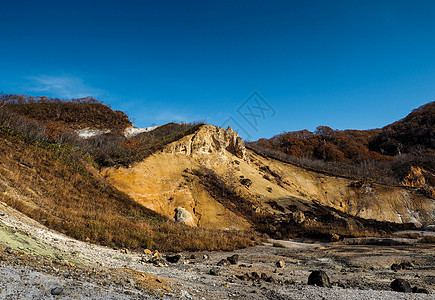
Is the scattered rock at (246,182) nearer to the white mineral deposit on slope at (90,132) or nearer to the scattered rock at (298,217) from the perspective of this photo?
the scattered rock at (298,217)

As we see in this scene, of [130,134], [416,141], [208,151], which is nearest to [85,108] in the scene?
[130,134]

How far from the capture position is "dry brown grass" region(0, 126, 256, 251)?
9.62 metres

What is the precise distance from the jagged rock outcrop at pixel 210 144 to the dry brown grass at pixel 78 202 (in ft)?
28.9

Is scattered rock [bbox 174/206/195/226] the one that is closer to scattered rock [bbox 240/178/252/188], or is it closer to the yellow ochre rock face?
the yellow ochre rock face

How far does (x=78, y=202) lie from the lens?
44.9ft

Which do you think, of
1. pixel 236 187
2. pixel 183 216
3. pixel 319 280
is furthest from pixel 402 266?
pixel 236 187

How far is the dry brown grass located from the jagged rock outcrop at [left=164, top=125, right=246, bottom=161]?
28.9 ft

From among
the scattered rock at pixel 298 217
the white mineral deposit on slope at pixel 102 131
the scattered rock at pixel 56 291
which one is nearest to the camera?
the scattered rock at pixel 56 291

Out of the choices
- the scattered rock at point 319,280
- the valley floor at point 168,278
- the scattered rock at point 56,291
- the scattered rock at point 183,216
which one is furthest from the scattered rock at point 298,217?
the scattered rock at point 56,291

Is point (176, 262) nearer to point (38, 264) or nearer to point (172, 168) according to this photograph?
point (38, 264)

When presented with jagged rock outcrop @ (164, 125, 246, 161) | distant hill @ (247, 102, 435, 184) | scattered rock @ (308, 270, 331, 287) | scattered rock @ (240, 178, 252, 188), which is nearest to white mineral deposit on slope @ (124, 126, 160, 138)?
jagged rock outcrop @ (164, 125, 246, 161)

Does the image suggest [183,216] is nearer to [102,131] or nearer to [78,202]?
[78,202]

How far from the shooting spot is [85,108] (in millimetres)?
37625

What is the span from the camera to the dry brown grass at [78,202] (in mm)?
9625
